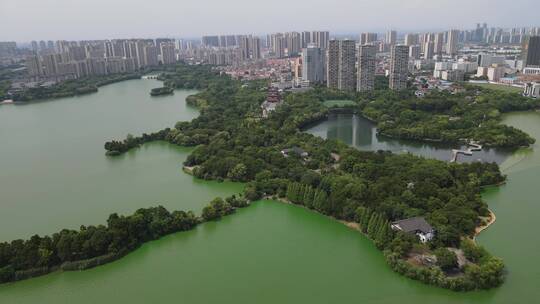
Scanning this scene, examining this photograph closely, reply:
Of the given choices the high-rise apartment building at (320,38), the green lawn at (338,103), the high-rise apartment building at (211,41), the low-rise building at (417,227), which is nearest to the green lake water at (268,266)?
the low-rise building at (417,227)

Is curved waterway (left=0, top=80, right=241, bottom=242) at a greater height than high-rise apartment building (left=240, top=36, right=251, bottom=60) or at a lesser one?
→ lesser

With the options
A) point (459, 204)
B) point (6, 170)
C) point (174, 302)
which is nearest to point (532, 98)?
point (459, 204)

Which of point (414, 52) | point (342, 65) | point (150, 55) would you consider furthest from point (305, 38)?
point (342, 65)

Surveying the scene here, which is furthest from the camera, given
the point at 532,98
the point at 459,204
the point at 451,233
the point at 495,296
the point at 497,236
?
the point at 532,98

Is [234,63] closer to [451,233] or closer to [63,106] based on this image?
[63,106]

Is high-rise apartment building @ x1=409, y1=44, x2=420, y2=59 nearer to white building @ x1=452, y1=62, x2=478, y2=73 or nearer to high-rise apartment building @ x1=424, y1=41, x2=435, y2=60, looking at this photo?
high-rise apartment building @ x1=424, y1=41, x2=435, y2=60

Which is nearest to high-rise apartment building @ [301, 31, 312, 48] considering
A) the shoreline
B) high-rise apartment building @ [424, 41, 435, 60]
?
high-rise apartment building @ [424, 41, 435, 60]
